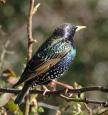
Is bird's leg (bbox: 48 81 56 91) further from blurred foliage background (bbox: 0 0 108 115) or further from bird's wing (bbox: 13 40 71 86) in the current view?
blurred foliage background (bbox: 0 0 108 115)

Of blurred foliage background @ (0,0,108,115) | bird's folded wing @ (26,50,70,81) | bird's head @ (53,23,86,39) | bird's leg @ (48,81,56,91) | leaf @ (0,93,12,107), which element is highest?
blurred foliage background @ (0,0,108,115)

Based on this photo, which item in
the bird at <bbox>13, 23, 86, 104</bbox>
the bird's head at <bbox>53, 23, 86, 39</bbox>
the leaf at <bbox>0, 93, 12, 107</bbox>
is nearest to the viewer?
the leaf at <bbox>0, 93, 12, 107</bbox>

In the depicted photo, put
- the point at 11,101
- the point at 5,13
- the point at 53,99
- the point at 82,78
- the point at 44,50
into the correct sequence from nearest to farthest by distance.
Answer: the point at 11,101
the point at 44,50
the point at 53,99
the point at 82,78
the point at 5,13

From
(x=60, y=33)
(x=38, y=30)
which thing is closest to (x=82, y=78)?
Answer: (x=38, y=30)

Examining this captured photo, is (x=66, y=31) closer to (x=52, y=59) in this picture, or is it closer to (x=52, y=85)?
(x=52, y=59)

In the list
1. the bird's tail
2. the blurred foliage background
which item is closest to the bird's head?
the bird's tail

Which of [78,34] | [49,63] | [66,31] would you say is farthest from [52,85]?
[78,34]

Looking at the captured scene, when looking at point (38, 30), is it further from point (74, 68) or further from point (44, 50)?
point (44, 50)
